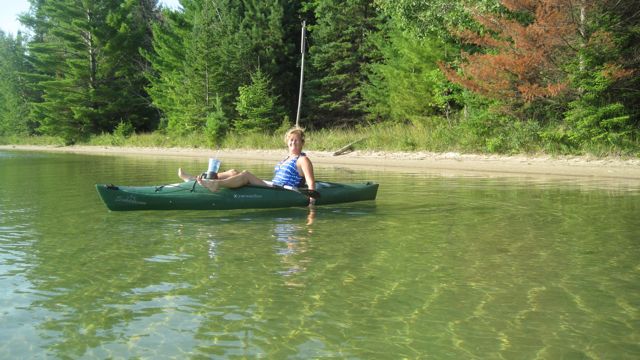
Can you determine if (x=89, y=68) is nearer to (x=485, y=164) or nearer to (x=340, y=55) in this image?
(x=340, y=55)

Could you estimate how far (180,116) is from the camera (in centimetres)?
3441

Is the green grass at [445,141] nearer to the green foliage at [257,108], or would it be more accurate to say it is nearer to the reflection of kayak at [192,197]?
the green foliage at [257,108]

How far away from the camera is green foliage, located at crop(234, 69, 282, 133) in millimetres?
30750

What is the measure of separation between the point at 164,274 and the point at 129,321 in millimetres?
1161

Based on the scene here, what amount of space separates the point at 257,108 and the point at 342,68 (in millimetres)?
5821

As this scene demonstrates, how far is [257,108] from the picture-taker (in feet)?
101

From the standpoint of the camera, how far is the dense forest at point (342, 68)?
15.3 meters

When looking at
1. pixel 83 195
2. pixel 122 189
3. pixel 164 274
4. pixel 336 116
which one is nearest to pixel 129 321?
pixel 164 274

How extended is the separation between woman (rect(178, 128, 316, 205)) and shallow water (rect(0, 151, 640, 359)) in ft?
1.50

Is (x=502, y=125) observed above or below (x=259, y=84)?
below

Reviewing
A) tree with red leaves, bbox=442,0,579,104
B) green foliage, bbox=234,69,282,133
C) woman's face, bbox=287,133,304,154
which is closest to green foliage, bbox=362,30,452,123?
tree with red leaves, bbox=442,0,579,104

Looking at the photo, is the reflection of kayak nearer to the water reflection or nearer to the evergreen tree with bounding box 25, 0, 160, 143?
the water reflection

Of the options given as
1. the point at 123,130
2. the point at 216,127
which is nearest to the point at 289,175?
the point at 216,127

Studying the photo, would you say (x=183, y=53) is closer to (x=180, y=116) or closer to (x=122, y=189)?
(x=180, y=116)
